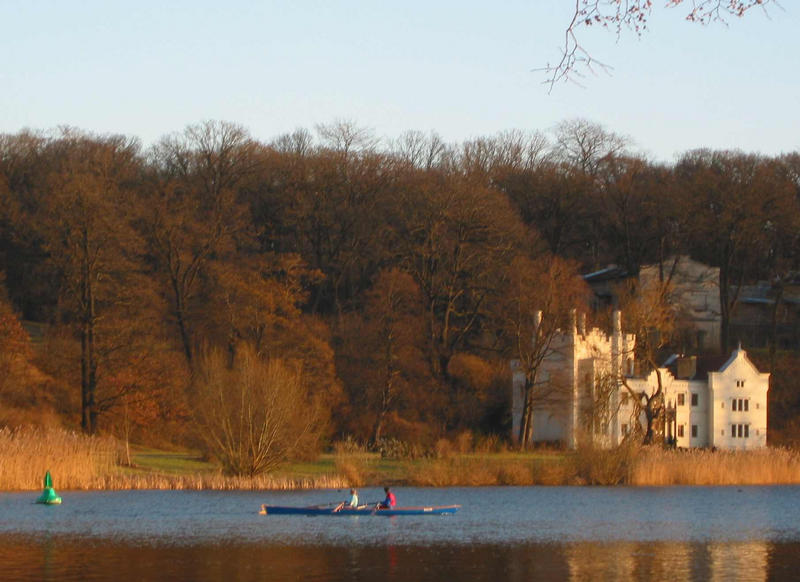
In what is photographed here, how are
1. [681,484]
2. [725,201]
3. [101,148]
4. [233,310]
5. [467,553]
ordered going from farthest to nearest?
1. [101,148]
2. [725,201]
3. [233,310]
4. [681,484]
5. [467,553]

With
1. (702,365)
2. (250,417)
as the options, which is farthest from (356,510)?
(702,365)

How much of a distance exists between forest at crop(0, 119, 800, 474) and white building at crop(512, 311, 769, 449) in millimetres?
2028

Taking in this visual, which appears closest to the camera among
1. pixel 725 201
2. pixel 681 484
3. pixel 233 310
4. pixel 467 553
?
pixel 467 553

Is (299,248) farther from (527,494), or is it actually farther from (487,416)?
(527,494)

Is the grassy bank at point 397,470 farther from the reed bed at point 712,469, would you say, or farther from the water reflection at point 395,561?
the water reflection at point 395,561

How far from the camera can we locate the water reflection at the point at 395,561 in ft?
99.2

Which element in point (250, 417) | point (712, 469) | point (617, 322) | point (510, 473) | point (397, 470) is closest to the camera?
point (250, 417)

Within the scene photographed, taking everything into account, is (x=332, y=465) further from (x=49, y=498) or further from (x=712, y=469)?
(x=49, y=498)

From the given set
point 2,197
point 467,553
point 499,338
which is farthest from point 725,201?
point 467,553

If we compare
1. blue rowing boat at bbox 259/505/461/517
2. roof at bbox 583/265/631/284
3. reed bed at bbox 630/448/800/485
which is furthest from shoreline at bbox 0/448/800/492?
roof at bbox 583/265/631/284

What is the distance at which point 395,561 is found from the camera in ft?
108

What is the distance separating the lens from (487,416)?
255ft

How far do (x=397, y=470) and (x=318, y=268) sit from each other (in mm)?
25787

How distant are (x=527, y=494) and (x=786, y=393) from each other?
32780 mm
